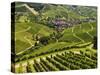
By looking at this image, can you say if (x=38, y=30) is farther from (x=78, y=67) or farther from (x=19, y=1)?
(x=78, y=67)

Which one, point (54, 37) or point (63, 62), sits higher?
point (54, 37)

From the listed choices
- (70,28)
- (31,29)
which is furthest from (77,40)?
(31,29)

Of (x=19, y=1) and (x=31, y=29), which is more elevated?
(x=19, y=1)

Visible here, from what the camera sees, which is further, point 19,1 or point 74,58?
point 74,58

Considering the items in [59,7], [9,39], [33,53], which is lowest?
[33,53]

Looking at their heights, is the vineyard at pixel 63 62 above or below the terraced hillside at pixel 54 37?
below

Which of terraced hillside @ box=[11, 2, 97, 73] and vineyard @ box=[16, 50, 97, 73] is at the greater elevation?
terraced hillside @ box=[11, 2, 97, 73]
